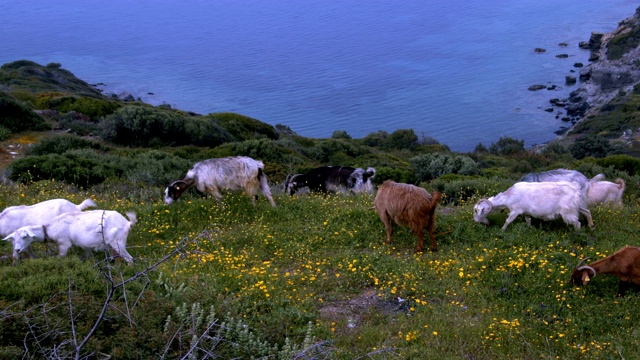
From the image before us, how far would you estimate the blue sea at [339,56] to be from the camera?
71.0 m

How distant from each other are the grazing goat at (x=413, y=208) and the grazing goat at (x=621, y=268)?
271 cm

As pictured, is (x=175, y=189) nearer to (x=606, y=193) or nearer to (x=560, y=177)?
(x=560, y=177)

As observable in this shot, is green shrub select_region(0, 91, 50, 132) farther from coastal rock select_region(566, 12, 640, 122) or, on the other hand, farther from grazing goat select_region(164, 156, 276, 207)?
coastal rock select_region(566, 12, 640, 122)

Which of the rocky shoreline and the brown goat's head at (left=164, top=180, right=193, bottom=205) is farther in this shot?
the rocky shoreline

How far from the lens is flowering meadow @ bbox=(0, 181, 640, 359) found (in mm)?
7352

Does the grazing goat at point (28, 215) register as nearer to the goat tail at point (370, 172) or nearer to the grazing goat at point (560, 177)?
the goat tail at point (370, 172)

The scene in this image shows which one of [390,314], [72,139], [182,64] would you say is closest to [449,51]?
[182,64]

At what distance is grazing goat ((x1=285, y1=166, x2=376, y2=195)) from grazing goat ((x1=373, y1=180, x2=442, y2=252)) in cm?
539

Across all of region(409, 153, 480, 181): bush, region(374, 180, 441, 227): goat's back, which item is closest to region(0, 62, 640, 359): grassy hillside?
region(374, 180, 441, 227): goat's back

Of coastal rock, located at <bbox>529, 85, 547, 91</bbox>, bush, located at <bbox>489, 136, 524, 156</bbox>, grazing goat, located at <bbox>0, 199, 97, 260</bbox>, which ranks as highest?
grazing goat, located at <bbox>0, 199, 97, 260</bbox>

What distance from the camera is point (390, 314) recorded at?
8.66 meters

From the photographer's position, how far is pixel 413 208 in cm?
1071

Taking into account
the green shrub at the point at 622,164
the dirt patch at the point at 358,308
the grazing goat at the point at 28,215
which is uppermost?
the grazing goat at the point at 28,215

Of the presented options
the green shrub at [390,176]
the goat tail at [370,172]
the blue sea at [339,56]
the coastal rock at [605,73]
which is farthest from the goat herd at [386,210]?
the coastal rock at [605,73]
